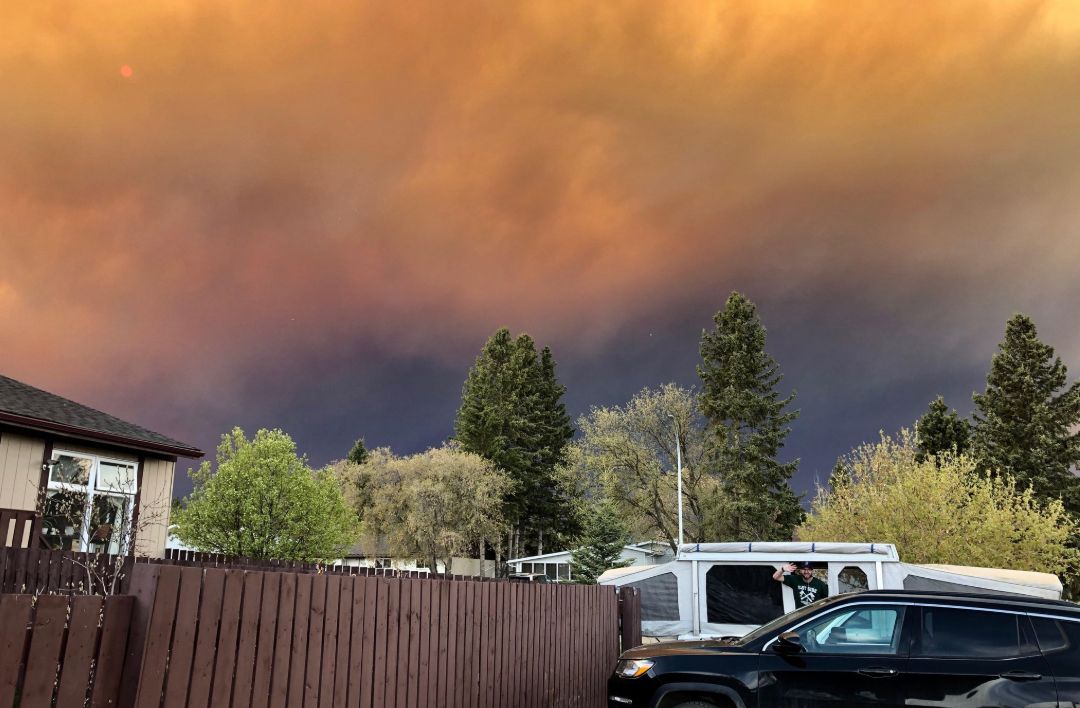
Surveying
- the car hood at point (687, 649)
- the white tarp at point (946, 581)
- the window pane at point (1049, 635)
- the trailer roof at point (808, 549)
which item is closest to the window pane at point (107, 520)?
the car hood at point (687, 649)

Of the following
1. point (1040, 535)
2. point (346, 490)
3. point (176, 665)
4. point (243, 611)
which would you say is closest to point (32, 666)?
point (176, 665)

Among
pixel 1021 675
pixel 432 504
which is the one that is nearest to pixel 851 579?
pixel 1021 675

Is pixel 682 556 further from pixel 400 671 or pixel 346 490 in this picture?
pixel 346 490

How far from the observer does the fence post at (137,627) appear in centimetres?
381

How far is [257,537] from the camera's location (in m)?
25.6

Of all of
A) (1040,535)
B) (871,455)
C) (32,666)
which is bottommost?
(32,666)

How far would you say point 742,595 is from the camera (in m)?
14.4

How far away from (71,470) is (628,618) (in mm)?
11358

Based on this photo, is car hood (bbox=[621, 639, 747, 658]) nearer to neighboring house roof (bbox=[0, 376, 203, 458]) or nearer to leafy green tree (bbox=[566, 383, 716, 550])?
neighboring house roof (bbox=[0, 376, 203, 458])

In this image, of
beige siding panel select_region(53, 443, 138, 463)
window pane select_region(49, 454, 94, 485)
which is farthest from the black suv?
beige siding panel select_region(53, 443, 138, 463)

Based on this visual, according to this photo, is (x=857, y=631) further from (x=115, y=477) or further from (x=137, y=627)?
Result: (x=115, y=477)

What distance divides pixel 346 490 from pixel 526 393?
19.4 m

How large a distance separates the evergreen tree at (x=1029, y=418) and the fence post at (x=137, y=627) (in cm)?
4853

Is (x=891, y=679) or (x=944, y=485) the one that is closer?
(x=891, y=679)
